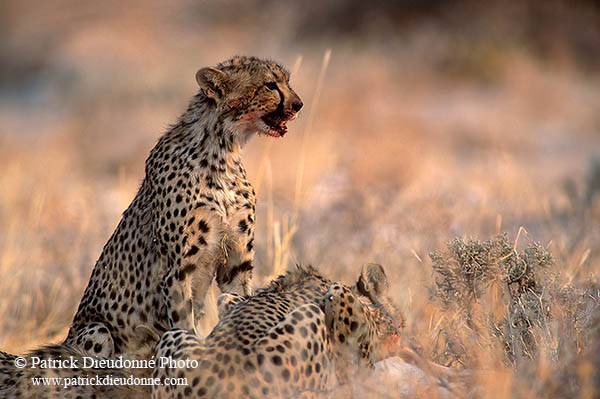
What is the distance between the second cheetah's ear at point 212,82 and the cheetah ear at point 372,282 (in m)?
1.24

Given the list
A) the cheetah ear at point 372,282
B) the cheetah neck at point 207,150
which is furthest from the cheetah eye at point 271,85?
the cheetah ear at point 372,282

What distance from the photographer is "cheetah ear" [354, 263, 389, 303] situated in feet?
12.8

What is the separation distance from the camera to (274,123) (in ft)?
13.8

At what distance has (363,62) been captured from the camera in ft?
56.8

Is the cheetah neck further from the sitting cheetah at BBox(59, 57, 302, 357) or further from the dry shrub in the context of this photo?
the dry shrub

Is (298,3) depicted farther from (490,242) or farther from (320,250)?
(490,242)

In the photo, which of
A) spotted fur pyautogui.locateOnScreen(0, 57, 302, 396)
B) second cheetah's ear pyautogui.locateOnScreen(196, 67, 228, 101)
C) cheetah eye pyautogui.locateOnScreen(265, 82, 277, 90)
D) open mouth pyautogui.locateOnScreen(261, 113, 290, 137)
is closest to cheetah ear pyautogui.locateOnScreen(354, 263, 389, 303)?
spotted fur pyautogui.locateOnScreen(0, 57, 302, 396)

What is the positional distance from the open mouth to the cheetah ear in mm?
879

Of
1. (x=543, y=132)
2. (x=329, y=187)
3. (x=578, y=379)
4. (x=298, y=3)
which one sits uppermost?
(x=298, y=3)

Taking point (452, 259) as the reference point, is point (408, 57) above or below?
above

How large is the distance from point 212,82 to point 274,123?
1.33 ft

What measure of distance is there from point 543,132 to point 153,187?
35.6 ft

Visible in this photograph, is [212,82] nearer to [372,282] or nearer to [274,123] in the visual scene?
[274,123]

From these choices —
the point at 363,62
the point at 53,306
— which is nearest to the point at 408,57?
the point at 363,62
